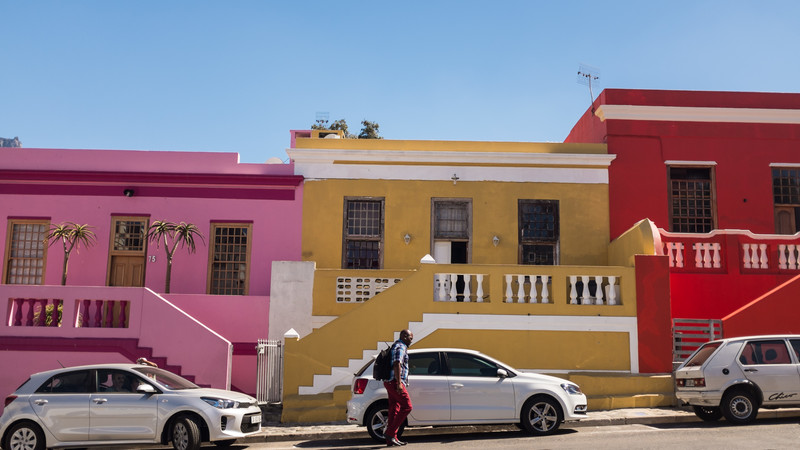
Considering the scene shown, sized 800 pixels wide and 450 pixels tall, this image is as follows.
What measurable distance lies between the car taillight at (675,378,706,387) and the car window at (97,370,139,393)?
8757mm

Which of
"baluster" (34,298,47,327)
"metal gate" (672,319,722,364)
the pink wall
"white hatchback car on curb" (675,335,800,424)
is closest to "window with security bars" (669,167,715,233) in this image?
"metal gate" (672,319,722,364)

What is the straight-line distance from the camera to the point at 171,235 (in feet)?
58.2

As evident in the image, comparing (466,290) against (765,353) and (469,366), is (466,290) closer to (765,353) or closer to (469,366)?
(469,366)

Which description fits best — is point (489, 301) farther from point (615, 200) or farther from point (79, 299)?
point (79, 299)

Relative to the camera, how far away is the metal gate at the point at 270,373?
14281 millimetres

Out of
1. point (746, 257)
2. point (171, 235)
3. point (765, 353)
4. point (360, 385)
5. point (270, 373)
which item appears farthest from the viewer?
point (171, 235)

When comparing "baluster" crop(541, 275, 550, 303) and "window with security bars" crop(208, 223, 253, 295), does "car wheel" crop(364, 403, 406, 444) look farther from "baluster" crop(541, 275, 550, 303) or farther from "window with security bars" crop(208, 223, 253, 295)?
"window with security bars" crop(208, 223, 253, 295)

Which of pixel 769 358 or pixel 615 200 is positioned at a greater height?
pixel 615 200

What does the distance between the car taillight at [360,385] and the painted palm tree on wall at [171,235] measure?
7913mm

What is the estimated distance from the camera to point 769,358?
11617 millimetres

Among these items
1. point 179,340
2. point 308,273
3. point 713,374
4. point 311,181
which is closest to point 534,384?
point 713,374

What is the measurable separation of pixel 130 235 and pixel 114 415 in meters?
8.29

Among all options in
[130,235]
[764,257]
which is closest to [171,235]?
[130,235]

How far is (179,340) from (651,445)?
963 cm
